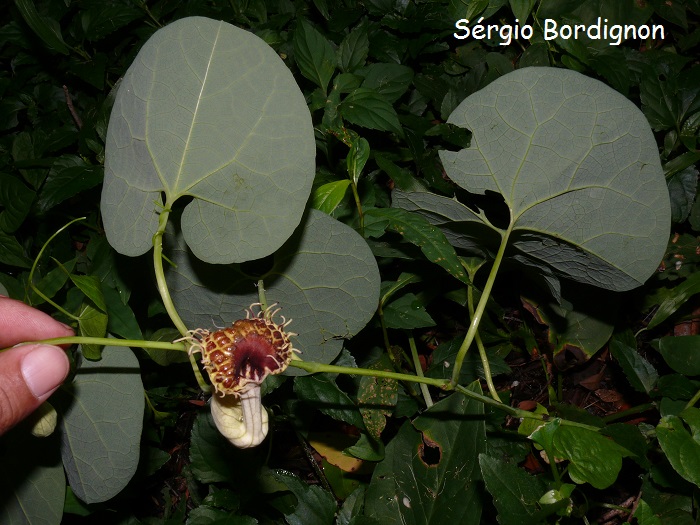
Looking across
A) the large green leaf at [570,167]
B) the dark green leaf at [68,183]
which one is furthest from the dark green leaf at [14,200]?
the large green leaf at [570,167]

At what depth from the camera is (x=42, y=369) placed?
889mm

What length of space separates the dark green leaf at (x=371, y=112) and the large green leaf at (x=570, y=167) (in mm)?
172

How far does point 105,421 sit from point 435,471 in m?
0.65

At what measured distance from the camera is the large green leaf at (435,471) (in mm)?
Result: 1113

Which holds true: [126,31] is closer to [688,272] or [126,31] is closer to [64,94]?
[64,94]

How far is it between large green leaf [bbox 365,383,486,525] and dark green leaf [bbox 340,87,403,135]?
22.0 inches

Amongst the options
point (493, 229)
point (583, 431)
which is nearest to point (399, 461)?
point (583, 431)

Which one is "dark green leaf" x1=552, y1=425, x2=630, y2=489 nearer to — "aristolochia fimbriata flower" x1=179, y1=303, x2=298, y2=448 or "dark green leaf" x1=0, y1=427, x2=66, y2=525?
"aristolochia fimbriata flower" x1=179, y1=303, x2=298, y2=448

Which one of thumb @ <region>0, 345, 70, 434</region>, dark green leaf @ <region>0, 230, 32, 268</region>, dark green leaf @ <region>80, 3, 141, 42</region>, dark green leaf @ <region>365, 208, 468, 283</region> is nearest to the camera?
thumb @ <region>0, 345, 70, 434</region>

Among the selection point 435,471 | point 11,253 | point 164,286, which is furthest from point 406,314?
point 11,253

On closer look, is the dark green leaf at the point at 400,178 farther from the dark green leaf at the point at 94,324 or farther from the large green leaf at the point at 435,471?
the dark green leaf at the point at 94,324

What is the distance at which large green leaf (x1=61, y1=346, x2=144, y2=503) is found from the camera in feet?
3.57

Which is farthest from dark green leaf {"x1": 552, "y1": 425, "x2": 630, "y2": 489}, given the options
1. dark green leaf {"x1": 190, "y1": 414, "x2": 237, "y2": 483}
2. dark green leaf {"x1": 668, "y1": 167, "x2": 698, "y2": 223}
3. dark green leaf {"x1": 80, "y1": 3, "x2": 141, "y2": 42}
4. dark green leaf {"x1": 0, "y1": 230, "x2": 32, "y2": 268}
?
dark green leaf {"x1": 80, "y1": 3, "x2": 141, "y2": 42}

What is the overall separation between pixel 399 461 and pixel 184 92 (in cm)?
84
